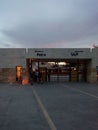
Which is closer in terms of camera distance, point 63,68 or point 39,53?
point 39,53

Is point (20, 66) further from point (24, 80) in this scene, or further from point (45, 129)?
point (45, 129)

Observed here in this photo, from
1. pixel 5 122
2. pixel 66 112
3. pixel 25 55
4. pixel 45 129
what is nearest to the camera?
pixel 45 129

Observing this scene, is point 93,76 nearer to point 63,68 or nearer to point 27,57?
point 27,57

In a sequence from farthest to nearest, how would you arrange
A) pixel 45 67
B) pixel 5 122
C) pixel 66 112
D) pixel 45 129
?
pixel 45 67 → pixel 66 112 → pixel 5 122 → pixel 45 129

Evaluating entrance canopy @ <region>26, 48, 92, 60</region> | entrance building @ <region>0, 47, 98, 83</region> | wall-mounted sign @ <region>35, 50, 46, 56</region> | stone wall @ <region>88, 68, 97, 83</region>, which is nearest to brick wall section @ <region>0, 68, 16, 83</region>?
entrance building @ <region>0, 47, 98, 83</region>

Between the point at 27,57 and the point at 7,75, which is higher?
the point at 27,57

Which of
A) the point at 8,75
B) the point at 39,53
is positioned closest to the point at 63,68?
the point at 39,53

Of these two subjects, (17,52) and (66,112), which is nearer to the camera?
(66,112)

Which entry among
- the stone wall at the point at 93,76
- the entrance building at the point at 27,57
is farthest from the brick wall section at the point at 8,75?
the stone wall at the point at 93,76

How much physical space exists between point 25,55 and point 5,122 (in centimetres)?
Result: 3148

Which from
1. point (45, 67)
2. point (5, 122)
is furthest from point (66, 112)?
point (45, 67)

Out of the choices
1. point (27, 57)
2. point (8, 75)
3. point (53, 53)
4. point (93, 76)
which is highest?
point (53, 53)

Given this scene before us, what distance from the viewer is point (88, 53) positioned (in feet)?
Answer: 142

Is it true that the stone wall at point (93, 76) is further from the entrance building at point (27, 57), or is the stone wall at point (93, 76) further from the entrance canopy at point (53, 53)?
the entrance canopy at point (53, 53)
